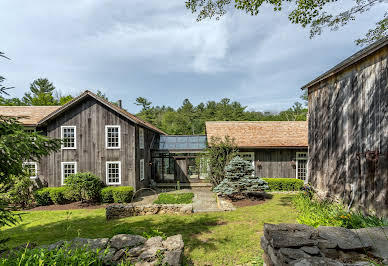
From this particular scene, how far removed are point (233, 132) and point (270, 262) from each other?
1292 centimetres

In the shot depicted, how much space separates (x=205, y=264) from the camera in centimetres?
489

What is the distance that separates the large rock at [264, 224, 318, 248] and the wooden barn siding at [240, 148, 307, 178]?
11.4m

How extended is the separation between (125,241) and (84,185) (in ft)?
29.0

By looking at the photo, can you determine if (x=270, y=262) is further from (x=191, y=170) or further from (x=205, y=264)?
(x=191, y=170)

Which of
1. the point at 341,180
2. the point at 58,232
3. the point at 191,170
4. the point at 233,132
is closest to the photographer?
the point at 341,180

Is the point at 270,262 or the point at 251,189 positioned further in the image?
the point at 251,189

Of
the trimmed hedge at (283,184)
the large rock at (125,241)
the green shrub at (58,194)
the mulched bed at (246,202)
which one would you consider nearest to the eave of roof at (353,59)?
the mulched bed at (246,202)

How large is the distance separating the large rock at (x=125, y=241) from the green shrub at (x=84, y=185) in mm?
8571

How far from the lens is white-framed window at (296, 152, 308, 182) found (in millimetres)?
15023

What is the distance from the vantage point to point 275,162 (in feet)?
49.3

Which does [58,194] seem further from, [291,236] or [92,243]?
[291,236]

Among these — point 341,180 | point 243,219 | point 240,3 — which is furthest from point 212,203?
point 240,3

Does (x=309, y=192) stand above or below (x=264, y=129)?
below

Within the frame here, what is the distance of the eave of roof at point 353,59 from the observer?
17.3ft
